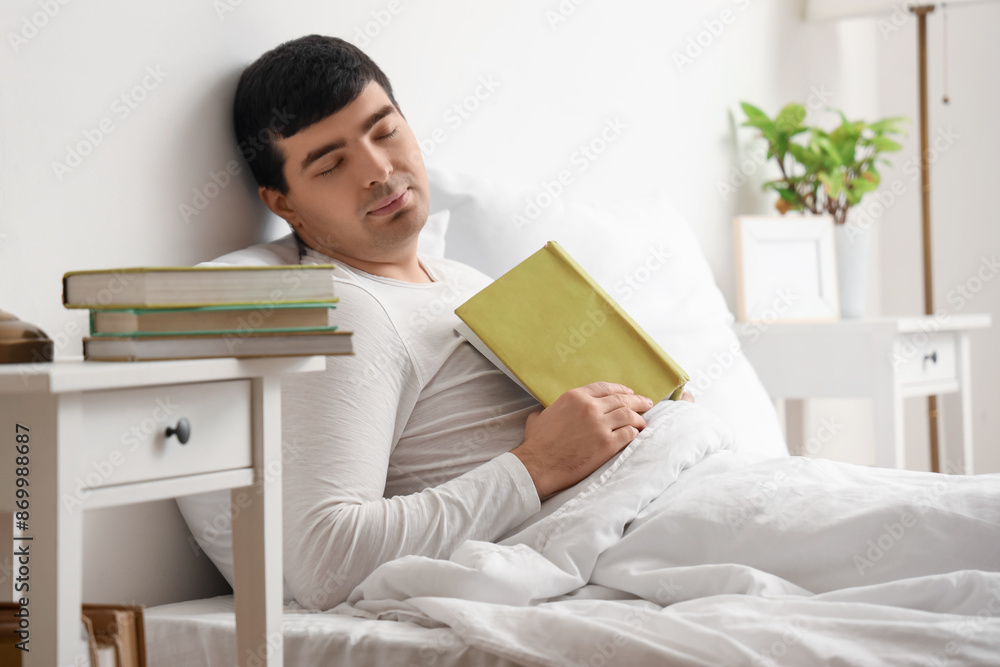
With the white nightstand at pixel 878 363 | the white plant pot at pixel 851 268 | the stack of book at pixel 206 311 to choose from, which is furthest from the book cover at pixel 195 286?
the white plant pot at pixel 851 268

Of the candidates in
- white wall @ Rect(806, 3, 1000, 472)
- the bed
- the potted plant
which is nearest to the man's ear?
the bed

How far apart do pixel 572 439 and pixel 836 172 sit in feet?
5.67

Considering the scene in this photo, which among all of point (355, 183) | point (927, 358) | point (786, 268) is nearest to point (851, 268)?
point (786, 268)

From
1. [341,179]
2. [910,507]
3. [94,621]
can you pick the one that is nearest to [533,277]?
[341,179]

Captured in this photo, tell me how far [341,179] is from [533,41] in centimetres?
82

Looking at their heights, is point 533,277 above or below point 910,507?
above

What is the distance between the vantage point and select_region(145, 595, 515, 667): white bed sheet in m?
0.85

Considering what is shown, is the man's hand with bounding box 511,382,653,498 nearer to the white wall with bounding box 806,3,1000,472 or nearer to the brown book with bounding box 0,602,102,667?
the brown book with bounding box 0,602,102,667

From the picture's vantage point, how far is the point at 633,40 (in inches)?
87.1

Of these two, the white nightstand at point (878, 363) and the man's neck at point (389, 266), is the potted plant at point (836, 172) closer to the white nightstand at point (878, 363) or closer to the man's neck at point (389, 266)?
the white nightstand at point (878, 363)

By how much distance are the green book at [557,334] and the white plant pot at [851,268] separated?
5.01 ft

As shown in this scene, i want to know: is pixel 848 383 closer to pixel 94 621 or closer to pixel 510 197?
pixel 510 197

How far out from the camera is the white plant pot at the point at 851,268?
257 cm

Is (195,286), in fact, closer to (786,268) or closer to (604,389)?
(604,389)
